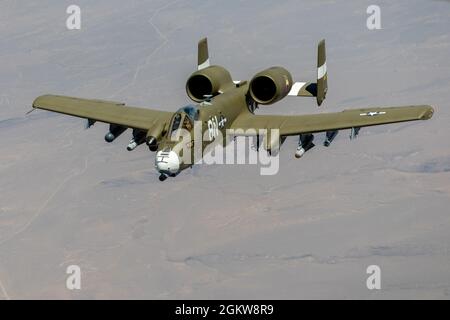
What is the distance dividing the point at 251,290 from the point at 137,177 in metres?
50.8

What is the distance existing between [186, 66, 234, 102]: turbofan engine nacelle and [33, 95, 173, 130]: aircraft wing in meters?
2.74

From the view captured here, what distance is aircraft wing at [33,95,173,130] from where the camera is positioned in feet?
114

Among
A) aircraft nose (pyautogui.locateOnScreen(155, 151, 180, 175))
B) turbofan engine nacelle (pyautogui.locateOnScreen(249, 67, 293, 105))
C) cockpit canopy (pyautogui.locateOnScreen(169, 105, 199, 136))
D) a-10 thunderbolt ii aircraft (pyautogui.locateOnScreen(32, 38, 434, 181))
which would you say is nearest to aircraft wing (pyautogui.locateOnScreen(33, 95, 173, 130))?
a-10 thunderbolt ii aircraft (pyautogui.locateOnScreen(32, 38, 434, 181))

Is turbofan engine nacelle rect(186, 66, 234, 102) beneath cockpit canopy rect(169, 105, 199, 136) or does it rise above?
above

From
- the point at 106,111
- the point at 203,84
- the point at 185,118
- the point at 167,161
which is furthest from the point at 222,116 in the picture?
the point at 106,111

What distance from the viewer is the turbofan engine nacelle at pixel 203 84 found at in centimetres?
3738

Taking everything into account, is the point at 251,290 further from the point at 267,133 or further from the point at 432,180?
the point at 267,133

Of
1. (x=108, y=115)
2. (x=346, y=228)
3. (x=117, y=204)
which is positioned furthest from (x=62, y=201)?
(x=108, y=115)

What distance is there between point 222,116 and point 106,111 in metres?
5.74

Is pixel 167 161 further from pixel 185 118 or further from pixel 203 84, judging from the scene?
pixel 203 84

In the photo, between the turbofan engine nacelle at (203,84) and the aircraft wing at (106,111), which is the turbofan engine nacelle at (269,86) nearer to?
the turbofan engine nacelle at (203,84)

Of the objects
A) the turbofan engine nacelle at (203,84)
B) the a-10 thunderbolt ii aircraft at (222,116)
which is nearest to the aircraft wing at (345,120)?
the a-10 thunderbolt ii aircraft at (222,116)

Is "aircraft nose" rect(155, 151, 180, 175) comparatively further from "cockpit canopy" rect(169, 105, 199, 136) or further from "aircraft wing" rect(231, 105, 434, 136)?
"aircraft wing" rect(231, 105, 434, 136)

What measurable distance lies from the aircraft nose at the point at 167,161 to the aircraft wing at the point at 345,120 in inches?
221
